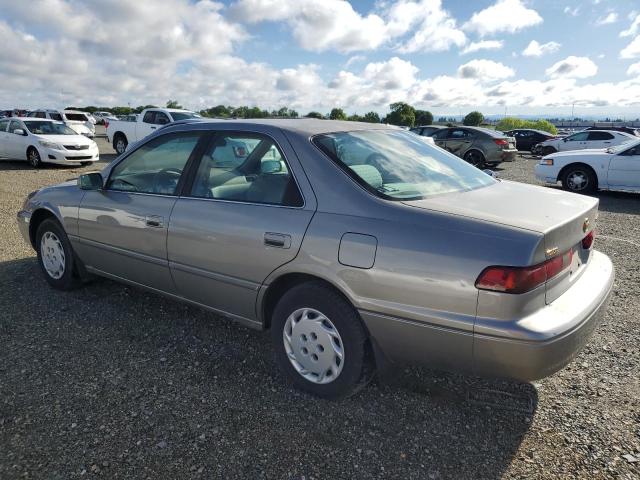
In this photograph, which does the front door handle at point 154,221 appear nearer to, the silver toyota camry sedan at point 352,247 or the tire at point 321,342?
the silver toyota camry sedan at point 352,247

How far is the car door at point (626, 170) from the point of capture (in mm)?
9461

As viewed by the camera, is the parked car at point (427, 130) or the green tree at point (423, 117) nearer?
the parked car at point (427, 130)

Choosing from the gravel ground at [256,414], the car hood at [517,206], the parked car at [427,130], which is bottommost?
the gravel ground at [256,414]

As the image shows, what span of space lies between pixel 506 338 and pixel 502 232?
47 cm

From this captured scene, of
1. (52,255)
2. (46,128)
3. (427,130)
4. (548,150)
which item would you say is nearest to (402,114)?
(548,150)

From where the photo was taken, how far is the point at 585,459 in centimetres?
234

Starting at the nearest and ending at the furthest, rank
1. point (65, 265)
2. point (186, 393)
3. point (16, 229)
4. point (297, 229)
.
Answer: point (297, 229) < point (186, 393) < point (65, 265) < point (16, 229)

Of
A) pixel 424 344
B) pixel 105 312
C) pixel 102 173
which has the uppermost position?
pixel 102 173

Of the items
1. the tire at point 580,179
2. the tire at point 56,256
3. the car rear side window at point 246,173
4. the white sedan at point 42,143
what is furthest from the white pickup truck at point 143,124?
the car rear side window at point 246,173

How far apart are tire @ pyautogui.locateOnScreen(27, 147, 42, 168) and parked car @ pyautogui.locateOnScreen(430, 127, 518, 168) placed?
39.7 feet

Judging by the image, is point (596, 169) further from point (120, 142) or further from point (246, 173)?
point (120, 142)

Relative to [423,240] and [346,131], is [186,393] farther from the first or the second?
[346,131]

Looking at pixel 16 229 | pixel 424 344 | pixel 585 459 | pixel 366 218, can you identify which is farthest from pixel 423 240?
pixel 16 229

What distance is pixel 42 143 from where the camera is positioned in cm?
1370
